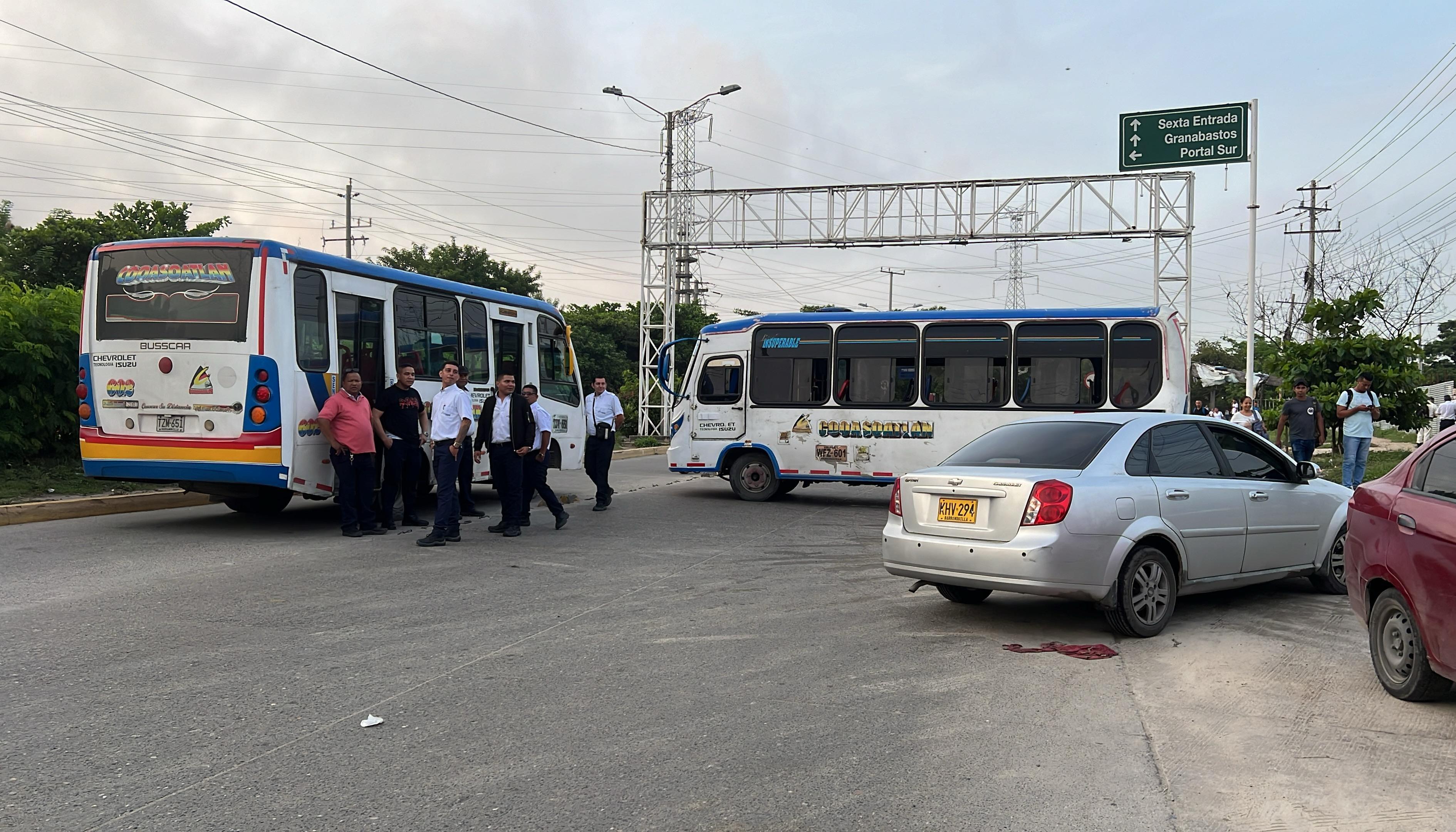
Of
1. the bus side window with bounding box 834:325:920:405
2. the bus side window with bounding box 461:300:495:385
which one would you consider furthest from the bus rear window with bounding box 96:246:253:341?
the bus side window with bounding box 834:325:920:405

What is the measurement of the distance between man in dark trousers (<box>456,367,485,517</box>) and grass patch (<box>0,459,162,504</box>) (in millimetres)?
3998

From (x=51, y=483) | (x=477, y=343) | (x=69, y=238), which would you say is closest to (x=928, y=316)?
(x=477, y=343)

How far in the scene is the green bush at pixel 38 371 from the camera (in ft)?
44.1

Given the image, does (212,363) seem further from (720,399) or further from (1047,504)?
(1047,504)

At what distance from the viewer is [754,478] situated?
16.5 metres

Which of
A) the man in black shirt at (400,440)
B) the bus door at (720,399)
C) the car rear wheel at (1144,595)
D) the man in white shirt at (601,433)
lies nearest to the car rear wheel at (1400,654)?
the car rear wheel at (1144,595)

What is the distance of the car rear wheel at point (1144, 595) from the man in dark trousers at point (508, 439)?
6.41m

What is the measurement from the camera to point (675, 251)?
3159cm

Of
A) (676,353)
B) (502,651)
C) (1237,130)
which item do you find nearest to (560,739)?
(502,651)

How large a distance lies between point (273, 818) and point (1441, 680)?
5218 mm

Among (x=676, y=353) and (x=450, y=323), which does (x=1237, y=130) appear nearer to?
(x=450, y=323)

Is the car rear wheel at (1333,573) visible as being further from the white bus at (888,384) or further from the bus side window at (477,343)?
the bus side window at (477,343)

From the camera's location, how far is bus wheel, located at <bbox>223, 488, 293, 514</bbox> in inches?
505

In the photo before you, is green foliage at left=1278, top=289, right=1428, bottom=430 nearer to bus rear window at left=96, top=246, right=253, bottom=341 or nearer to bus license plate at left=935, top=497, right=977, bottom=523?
bus license plate at left=935, top=497, right=977, bottom=523
